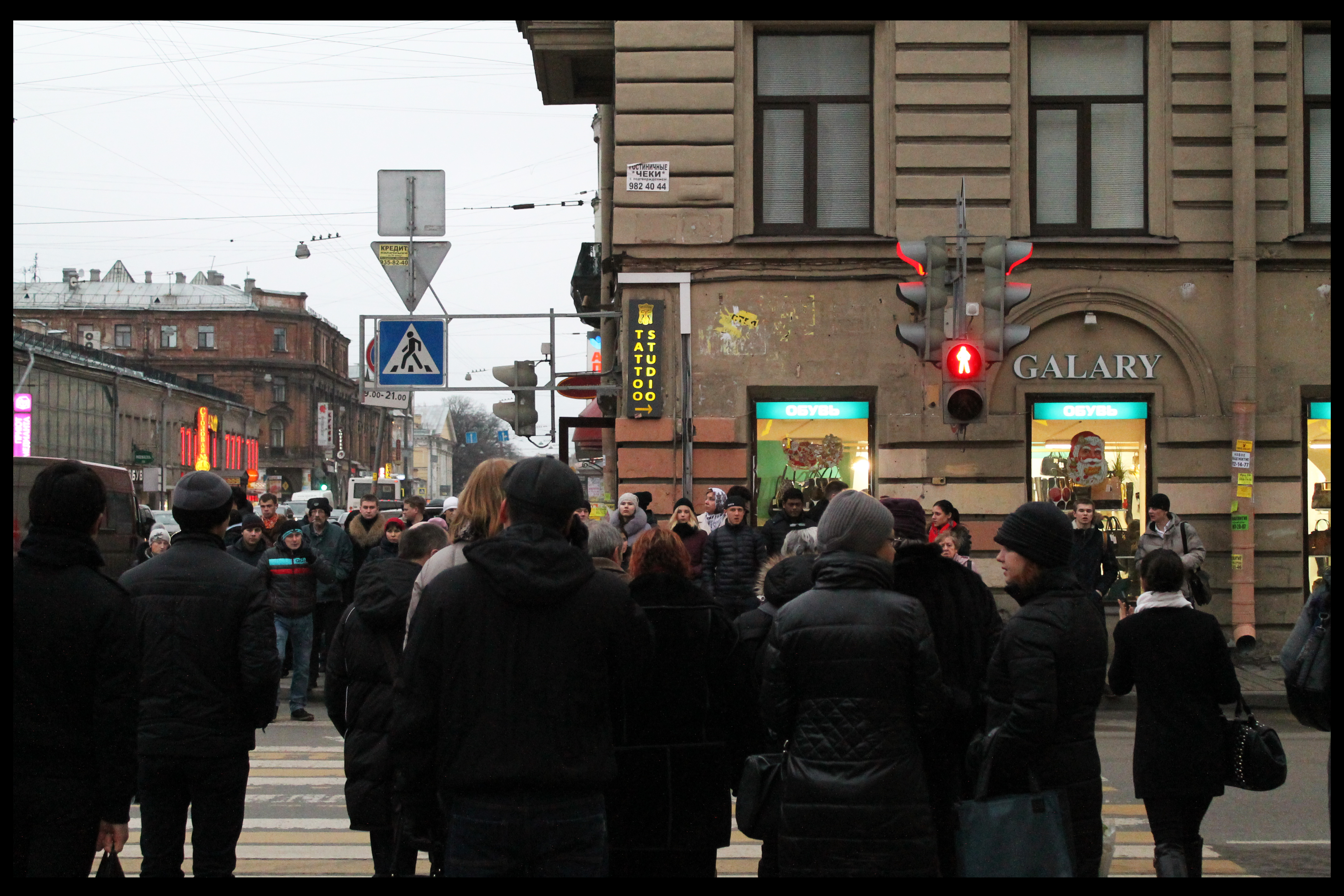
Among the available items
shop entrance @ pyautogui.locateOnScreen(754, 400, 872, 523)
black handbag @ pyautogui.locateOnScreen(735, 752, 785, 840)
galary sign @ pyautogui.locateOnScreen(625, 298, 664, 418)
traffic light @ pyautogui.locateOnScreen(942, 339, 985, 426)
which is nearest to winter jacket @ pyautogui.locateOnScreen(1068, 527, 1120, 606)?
traffic light @ pyautogui.locateOnScreen(942, 339, 985, 426)

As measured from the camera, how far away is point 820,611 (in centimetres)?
465

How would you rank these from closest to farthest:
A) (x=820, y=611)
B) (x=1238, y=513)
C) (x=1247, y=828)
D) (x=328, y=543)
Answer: (x=820, y=611) < (x=1247, y=828) < (x=328, y=543) < (x=1238, y=513)

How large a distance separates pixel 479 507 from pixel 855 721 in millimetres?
1548

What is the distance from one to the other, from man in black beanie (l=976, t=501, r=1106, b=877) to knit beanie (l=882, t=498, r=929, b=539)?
0.53 metres

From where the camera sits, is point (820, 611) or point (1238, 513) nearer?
point (820, 611)

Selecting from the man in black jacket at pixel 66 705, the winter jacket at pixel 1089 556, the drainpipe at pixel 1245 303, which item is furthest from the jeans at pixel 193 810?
the drainpipe at pixel 1245 303

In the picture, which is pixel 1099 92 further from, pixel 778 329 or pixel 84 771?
pixel 84 771

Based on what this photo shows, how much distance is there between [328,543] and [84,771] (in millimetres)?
8857

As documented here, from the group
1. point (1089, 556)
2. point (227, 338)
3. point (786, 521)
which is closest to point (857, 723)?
point (1089, 556)

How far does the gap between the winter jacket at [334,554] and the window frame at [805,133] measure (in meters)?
5.83

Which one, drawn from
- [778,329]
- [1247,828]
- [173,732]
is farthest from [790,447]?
[173,732]

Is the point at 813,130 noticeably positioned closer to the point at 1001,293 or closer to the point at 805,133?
the point at 805,133

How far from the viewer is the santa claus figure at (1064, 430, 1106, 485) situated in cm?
1580

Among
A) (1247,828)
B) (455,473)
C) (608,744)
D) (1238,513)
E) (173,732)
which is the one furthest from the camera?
(455,473)
